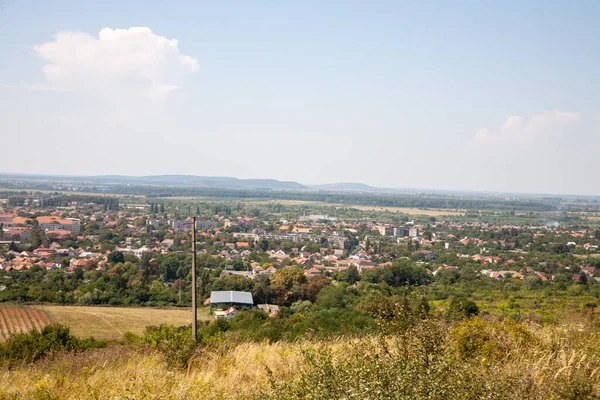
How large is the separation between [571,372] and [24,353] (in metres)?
6.21

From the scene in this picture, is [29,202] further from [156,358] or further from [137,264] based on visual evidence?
[156,358]

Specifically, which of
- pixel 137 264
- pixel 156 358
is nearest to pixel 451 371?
pixel 156 358

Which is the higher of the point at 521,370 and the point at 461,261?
the point at 521,370

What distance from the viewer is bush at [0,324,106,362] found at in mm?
6344

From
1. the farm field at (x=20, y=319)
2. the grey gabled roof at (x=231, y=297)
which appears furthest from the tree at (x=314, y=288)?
the farm field at (x=20, y=319)

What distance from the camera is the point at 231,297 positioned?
21016mm

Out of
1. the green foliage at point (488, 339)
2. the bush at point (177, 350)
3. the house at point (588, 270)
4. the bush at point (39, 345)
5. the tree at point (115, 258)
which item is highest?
the green foliage at point (488, 339)

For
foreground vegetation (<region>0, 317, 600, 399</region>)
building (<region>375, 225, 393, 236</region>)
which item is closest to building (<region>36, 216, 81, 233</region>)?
building (<region>375, 225, 393, 236</region>)

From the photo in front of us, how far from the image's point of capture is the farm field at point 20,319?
47.8ft

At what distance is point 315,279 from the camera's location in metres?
24.3

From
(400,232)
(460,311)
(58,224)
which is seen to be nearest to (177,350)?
(460,311)

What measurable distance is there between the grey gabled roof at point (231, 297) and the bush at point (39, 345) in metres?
12.1

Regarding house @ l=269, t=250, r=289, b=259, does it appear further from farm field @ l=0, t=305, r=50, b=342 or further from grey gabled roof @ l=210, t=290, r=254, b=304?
farm field @ l=0, t=305, r=50, b=342

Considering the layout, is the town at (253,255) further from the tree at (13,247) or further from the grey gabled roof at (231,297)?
the grey gabled roof at (231,297)
